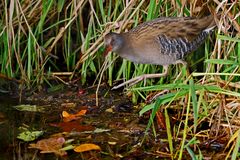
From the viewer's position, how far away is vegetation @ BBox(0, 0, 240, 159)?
14.4 ft

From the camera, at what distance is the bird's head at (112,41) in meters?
4.65

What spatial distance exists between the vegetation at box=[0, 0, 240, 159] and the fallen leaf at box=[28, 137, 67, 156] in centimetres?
66

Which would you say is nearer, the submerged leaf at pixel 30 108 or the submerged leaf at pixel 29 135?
the submerged leaf at pixel 29 135

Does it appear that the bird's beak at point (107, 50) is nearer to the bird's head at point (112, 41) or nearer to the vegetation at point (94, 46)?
the bird's head at point (112, 41)

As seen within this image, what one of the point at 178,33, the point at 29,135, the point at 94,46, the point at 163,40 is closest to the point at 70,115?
the point at 29,135

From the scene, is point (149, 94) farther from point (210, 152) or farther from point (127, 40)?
point (210, 152)

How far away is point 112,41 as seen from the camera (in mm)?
4656

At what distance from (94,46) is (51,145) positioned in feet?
3.38

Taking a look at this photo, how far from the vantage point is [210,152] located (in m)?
4.15

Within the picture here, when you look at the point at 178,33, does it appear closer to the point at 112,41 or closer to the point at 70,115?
the point at 112,41

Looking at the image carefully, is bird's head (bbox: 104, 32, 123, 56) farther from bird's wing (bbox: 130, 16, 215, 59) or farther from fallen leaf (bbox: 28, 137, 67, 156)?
fallen leaf (bbox: 28, 137, 67, 156)

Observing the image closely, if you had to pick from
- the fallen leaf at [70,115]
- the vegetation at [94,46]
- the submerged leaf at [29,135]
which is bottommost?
the submerged leaf at [29,135]

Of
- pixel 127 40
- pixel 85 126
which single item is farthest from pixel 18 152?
pixel 127 40

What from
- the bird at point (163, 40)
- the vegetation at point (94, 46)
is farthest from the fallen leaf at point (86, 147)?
the bird at point (163, 40)
